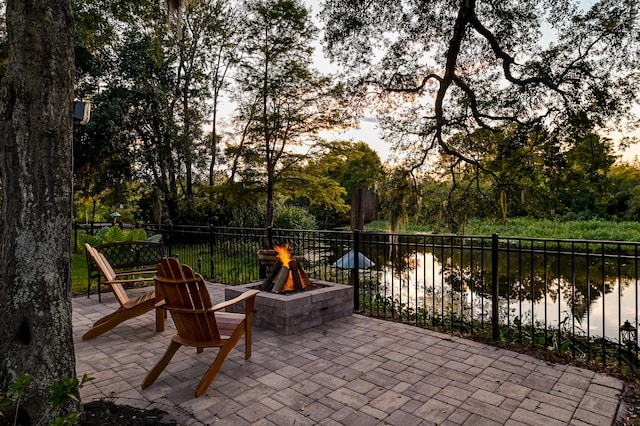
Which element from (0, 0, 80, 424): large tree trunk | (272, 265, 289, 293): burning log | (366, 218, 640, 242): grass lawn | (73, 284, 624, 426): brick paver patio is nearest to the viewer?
(0, 0, 80, 424): large tree trunk

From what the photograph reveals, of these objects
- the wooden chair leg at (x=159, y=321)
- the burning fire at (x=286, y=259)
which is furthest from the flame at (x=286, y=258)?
the wooden chair leg at (x=159, y=321)

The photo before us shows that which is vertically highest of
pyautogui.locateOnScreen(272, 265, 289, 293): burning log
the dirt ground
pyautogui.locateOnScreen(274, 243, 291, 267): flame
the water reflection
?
pyautogui.locateOnScreen(274, 243, 291, 267): flame

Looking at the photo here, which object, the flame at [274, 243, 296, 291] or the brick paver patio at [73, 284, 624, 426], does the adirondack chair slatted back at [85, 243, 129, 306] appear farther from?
the flame at [274, 243, 296, 291]

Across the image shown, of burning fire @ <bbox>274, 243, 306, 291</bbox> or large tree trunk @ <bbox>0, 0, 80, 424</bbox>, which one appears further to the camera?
burning fire @ <bbox>274, 243, 306, 291</bbox>

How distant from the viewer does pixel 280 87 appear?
451 inches

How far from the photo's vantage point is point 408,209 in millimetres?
7992

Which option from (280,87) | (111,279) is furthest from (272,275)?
(280,87)

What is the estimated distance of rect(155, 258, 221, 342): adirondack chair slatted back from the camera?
301 centimetres

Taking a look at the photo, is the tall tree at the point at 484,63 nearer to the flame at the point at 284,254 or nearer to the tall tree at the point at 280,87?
the tall tree at the point at 280,87

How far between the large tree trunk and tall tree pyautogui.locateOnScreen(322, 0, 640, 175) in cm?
595

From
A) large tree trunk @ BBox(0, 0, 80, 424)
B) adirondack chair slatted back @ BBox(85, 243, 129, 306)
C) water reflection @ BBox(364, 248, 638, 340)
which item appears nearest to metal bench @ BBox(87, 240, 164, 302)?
adirondack chair slatted back @ BBox(85, 243, 129, 306)

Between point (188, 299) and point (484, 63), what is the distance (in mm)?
6834

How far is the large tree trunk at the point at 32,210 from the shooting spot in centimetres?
216

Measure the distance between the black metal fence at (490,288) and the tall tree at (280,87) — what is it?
10.3 ft
